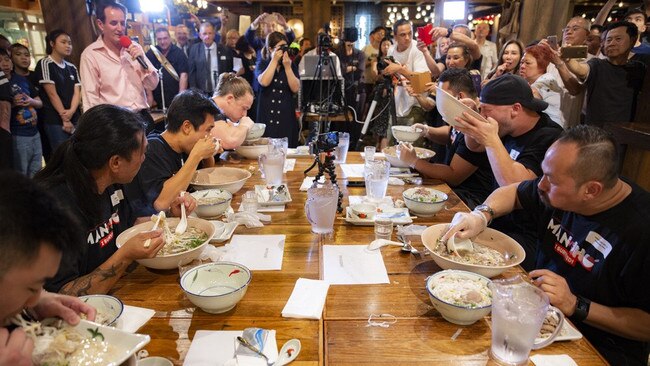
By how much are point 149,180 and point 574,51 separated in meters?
3.47

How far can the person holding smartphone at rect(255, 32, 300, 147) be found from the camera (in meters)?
4.02

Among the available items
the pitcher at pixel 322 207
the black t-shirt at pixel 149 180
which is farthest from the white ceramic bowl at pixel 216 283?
the black t-shirt at pixel 149 180

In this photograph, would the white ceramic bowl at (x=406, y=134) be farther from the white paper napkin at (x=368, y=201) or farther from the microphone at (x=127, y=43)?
the microphone at (x=127, y=43)

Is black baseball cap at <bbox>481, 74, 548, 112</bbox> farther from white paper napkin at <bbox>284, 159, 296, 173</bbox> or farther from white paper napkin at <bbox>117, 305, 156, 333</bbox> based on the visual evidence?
white paper napkin at <bbox>117, 305, 156, 333</bbox>

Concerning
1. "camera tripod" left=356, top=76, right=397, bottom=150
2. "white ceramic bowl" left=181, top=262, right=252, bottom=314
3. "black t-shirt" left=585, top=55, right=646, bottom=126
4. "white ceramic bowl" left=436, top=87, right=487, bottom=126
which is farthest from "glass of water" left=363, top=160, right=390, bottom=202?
"black t-shirt" left=585, top=55, right=646, bottom=126

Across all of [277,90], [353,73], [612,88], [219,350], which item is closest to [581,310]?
[219,350]

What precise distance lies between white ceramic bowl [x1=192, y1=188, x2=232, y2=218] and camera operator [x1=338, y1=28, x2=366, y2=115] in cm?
397

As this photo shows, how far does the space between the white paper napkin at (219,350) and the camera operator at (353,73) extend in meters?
4.88

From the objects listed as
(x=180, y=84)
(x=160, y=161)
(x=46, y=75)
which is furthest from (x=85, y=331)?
(x=180, y=84)

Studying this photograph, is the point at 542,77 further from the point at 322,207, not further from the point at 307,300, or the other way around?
the point at 307,300

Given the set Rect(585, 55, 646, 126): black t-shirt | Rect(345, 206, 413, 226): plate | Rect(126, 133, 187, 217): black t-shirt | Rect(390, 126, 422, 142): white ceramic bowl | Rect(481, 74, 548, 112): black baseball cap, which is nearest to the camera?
Rect(345, 206, 413, 226): plate

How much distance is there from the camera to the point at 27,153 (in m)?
4.05

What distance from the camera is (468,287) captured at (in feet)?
3.65

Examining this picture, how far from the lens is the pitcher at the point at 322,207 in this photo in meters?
1.52
